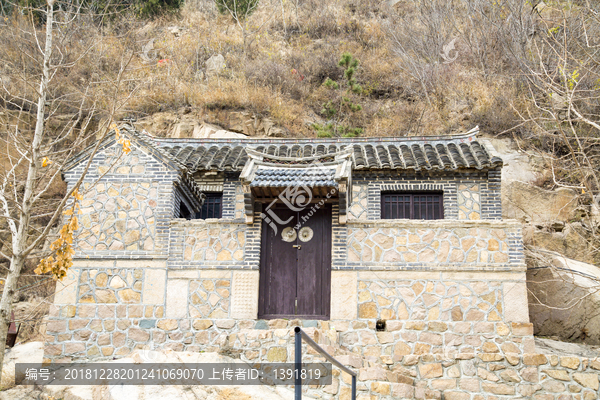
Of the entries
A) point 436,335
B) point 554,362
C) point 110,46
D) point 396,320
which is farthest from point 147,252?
point 110,46

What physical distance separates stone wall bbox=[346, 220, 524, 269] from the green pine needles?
748cm

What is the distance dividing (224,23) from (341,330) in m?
25.1

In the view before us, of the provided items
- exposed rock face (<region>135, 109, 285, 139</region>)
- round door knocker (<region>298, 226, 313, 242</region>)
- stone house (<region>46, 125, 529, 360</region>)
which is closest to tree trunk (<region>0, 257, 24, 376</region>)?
stone house (<region>46, 125, 529, 360</region>)

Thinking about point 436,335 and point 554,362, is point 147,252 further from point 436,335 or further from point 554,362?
point 554,362

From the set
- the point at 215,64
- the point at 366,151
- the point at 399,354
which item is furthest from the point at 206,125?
the point at 399,354

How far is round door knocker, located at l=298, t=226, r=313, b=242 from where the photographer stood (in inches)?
490

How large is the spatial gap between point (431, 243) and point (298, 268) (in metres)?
3.01

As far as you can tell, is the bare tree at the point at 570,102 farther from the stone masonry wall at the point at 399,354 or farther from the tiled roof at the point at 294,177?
the tiled roof at the point at 294,177

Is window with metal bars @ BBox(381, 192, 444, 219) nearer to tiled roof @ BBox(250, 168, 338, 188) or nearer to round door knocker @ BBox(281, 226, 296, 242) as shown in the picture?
round door knocker @ BBox(281, 226, 296, 242)

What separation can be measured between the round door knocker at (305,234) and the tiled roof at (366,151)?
2453 mm

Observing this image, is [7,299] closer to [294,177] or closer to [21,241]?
[21,241]

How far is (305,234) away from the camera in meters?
12.5

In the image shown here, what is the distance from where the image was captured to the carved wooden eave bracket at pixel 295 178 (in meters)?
11.6

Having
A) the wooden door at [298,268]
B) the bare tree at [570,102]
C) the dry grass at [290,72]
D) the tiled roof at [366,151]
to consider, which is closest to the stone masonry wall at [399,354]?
the wooden door at [298,268]
